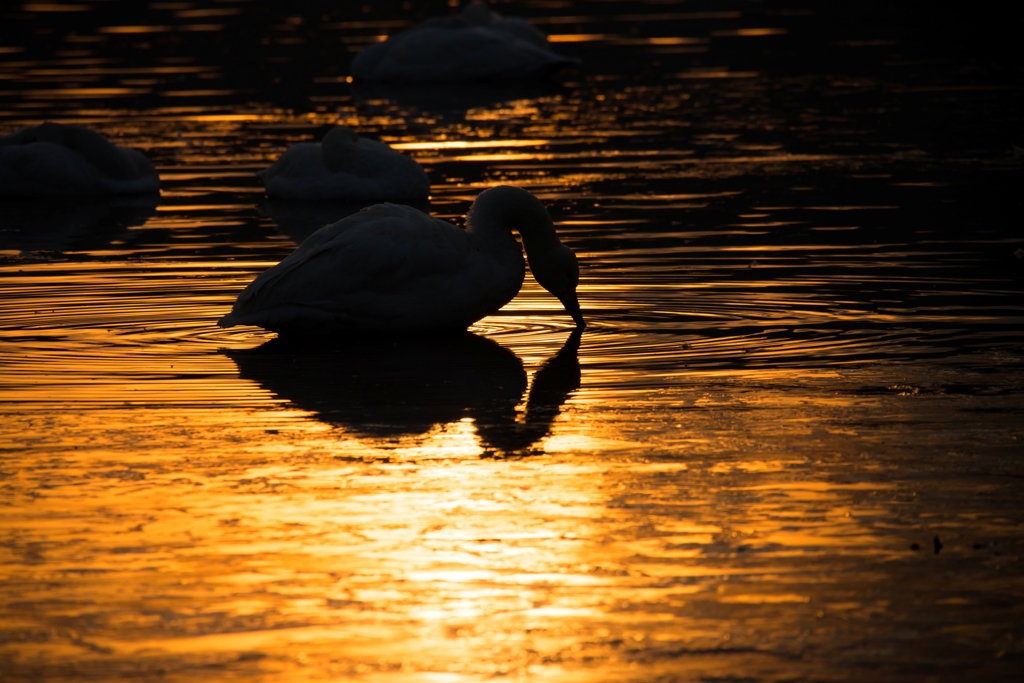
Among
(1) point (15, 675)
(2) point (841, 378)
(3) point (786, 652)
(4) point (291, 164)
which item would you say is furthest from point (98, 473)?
(4) point (291, 164)

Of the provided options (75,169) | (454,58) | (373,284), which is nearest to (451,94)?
(454,58)

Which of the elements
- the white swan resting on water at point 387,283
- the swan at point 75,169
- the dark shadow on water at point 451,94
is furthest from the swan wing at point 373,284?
the dark shadow on water at point 451,94

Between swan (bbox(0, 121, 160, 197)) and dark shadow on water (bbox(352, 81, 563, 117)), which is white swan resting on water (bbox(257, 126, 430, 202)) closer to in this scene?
swan (bbox(0, 121, 160, 197))

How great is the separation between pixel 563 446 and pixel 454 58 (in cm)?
1938

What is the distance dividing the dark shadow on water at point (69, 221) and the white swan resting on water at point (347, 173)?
4.23ft

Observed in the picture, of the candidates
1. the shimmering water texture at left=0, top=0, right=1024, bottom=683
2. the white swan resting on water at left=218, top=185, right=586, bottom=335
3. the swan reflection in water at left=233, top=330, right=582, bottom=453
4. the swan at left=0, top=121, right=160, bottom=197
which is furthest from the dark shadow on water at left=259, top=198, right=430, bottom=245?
the swan reflection in water at left=233, top=330, right=582, bottom=453

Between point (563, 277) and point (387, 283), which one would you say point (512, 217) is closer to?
point (563, 277)

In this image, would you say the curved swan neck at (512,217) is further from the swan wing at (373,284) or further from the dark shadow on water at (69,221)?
the dark shadow on water at (69,221)

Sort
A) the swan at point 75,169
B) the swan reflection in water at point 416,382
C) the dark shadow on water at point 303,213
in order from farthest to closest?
the swan at point 75,169, the dark shadow on water at point 303,213, the swan reflection in water at point 416,382

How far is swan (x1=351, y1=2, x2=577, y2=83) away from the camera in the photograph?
25.0 metres

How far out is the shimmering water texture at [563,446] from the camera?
479 centimetres

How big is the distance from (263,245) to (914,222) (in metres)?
5.02

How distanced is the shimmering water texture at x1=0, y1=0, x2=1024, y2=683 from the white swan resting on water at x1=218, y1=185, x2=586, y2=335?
19cm

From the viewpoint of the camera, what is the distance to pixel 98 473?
6.43 metres
